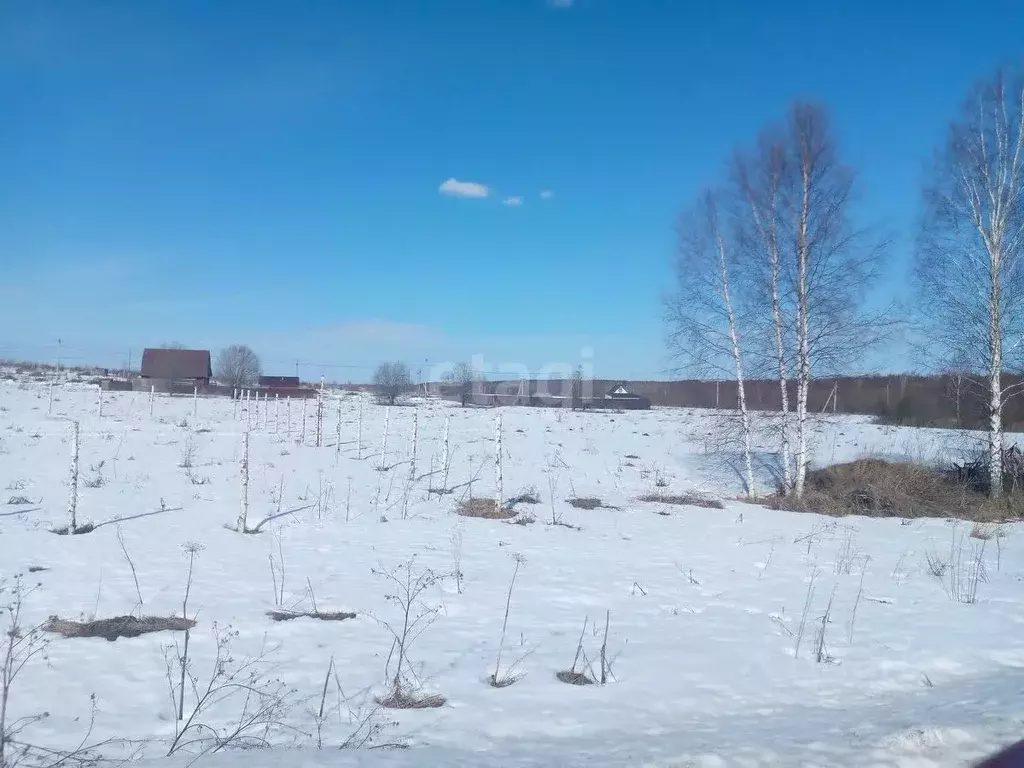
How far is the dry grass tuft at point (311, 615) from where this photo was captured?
22.2 ft

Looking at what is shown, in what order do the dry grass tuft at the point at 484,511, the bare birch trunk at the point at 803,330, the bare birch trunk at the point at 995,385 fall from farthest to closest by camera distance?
the bare birch trunk at the point at 803,330, the bare birch trunk at the point at 995,385, the dry grass tuft at the point at 484,511

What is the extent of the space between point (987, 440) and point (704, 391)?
789 cm

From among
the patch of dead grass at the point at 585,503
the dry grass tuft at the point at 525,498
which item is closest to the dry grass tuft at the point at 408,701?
the dry grass tuft at the point at 525,498

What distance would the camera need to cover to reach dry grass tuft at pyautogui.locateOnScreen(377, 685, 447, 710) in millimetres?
4957

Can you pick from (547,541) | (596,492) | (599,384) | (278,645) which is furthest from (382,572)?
(599,384)

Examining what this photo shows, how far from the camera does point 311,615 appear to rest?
270 inches

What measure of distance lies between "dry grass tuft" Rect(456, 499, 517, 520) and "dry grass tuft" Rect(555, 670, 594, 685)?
712 cm

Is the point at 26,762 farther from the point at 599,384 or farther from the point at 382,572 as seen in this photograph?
the point at 599,384

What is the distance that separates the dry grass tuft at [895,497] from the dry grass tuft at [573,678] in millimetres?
11303

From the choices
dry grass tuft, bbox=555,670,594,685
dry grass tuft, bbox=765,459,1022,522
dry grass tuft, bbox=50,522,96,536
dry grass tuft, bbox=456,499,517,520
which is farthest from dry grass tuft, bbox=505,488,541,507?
dry grass tuft, bbox=555,670,594,685

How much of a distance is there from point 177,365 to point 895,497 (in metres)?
59.6

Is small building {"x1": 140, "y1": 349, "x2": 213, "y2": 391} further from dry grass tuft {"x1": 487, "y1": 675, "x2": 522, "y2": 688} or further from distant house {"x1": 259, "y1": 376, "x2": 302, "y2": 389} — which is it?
dry grass tuft {"x1": 487, "y1": 675, "x2": 522, "y2": 688}

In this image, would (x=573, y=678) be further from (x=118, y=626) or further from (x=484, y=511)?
(x=484, y=511)

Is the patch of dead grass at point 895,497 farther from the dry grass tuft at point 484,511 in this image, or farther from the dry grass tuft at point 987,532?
the dry grass tuft at point 484,511
